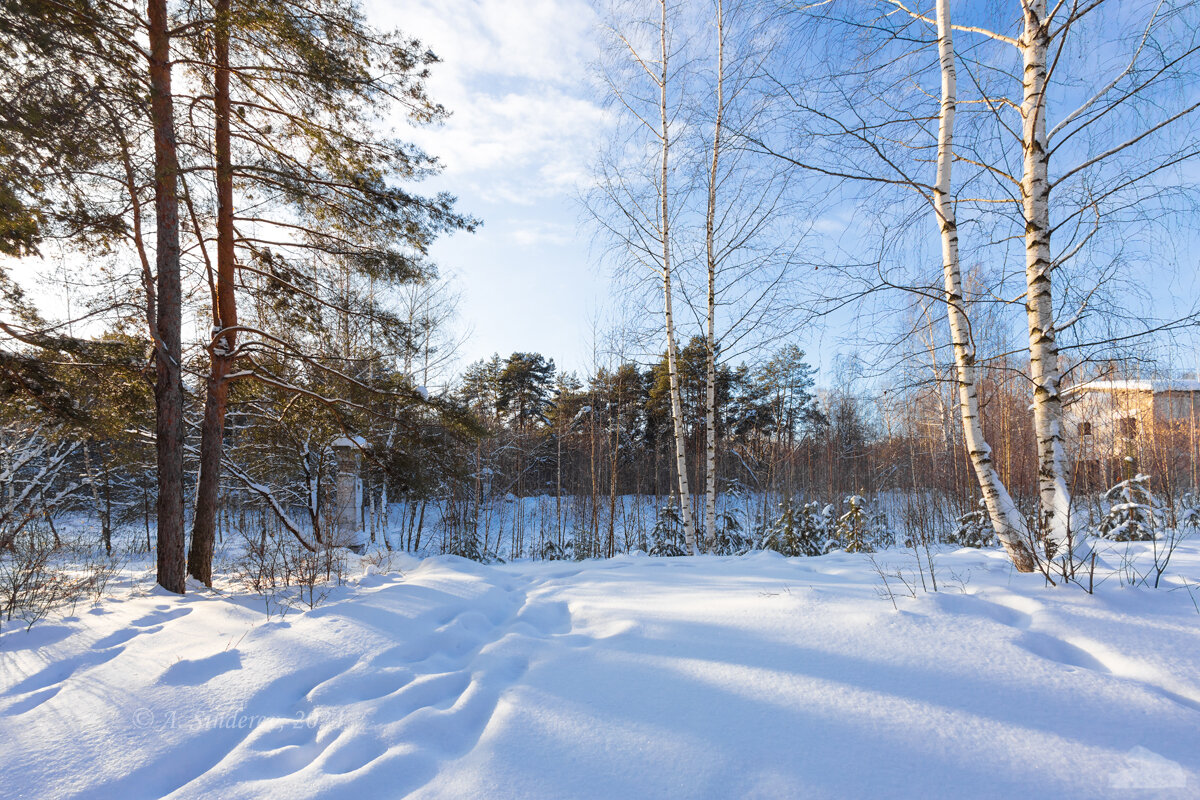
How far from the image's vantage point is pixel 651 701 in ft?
6.40

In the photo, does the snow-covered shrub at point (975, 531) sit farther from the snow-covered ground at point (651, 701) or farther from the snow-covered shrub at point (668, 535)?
the snow-covered ground at point (651, 701)

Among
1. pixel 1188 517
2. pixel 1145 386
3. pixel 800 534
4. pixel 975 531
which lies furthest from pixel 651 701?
pixel 1145 386

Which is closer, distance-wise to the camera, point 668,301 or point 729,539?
point 668,301

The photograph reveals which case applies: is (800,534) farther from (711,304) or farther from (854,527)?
(711,304)

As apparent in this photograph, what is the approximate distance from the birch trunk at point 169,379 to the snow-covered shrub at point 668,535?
7.13m


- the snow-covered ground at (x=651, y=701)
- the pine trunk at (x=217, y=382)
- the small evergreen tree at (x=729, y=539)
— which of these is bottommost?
the small evergreen tree at (x=729, y=539)

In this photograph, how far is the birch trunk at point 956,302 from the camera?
325 cm

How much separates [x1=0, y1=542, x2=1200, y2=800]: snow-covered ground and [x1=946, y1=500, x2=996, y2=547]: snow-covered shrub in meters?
6.81

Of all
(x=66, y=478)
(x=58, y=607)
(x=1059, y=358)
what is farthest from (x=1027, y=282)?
(x=66, y=478)

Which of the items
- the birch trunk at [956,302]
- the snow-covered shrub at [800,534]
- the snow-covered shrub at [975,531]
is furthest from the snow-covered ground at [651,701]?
the snow-covered shrub at [975,531]

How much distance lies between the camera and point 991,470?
10.6 ft

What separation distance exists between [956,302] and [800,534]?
5927 millimetres

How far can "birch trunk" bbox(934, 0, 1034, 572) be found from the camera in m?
3.25

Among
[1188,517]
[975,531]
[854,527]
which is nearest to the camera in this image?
[854,527]
